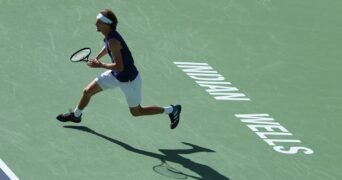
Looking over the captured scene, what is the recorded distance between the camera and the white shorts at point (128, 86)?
13984 millimetres

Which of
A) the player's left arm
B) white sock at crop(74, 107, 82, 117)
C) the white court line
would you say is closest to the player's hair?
the player's left arm

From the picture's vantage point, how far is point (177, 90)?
16.5 metres

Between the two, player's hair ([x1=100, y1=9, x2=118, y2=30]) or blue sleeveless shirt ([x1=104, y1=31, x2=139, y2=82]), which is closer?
player's hair ([x1=100, y1=9, x2=118, y2=30])

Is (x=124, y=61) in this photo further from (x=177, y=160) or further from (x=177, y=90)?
(x=177, y=90)

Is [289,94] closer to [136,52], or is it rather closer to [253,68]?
[253,68]

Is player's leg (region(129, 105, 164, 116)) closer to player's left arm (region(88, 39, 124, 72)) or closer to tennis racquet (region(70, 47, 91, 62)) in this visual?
player's left arm (region(88, 39, 124, 72))

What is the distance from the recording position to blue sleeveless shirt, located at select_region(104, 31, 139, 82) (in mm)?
13586

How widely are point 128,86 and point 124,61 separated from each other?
424 millimetres

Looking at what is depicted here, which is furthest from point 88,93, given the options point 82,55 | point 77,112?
point 82,55

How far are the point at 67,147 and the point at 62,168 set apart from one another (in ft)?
2.44

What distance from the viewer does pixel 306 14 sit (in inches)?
831

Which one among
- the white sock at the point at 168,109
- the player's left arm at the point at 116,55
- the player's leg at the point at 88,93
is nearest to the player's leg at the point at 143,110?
the white sock at the point at 168,109

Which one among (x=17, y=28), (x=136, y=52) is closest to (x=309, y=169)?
(x=136, y=52)

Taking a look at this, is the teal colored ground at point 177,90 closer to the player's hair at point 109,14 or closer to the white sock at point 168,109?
the white sock at point 168,109
